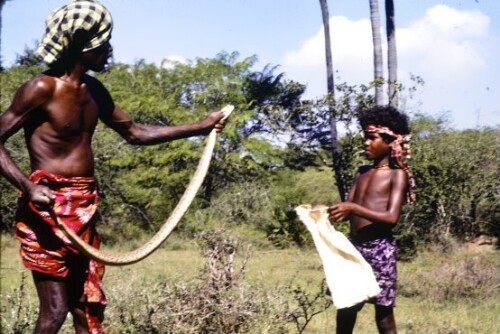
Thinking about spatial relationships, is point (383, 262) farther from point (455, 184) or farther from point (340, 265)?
point (455, 184)

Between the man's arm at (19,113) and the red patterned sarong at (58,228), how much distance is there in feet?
0.53

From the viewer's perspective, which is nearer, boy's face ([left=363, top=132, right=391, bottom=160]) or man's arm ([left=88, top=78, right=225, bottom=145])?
man's arm ([left=88, top=78, right=225, bottom=145])

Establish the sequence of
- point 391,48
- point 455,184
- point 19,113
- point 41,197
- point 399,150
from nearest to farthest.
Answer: point 41,197, point 19,113, point 399,150, point 391,48, point 455,184

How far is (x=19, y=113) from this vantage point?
2.78 meters

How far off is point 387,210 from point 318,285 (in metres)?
3.67

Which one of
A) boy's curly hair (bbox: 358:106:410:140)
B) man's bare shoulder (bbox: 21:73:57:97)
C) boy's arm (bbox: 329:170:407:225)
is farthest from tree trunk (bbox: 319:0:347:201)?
man's bare shoulder (bbox: 21:73:57:97)

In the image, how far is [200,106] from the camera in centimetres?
2255

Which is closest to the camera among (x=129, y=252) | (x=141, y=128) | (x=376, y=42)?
(x=129, y=252)

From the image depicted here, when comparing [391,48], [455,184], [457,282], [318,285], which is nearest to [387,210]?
[318,285]

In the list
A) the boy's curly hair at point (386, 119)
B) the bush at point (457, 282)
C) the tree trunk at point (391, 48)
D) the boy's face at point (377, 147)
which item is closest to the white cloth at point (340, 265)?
the boy's face at point (377, 147)

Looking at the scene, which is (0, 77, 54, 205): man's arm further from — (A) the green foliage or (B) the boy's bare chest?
(A) the green foliage

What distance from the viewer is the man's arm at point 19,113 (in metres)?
2.71

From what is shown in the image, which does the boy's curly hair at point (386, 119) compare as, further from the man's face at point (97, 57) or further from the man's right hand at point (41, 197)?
the man's right hand at point (41, 197)

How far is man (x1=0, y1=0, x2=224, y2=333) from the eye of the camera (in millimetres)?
2838
